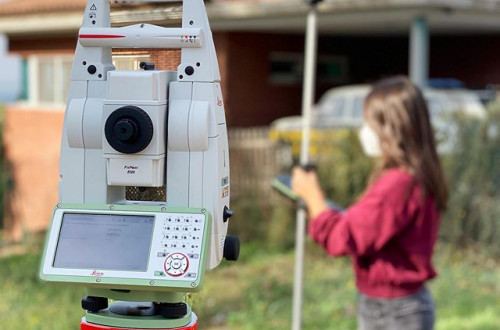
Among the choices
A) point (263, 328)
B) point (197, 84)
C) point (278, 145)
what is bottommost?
point (263, 328)

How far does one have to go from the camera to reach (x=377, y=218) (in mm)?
3264

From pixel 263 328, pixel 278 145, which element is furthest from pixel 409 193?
pixel 278 145

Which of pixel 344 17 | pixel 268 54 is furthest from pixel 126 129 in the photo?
pixel 268 54

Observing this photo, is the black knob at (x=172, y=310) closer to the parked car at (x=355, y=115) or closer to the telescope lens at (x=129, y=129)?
the telescope lens at (x=129, y=129)

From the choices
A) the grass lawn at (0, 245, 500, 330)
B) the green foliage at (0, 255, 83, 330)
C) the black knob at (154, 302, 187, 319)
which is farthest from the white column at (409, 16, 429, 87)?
the black knob at (154, 302, 187, 319)

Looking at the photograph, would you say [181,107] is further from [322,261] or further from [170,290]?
[322,261]

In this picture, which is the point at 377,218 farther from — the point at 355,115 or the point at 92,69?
the point at 355,115

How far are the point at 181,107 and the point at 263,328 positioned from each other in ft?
16.2

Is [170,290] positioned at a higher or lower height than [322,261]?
higher

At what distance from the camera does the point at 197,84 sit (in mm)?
1797

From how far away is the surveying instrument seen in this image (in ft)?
5.63

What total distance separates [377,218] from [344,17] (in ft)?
36.6

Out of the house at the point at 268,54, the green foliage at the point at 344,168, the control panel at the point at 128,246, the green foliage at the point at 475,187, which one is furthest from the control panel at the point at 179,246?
the house at the point at 268,54

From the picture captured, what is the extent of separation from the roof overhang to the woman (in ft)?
26.2
